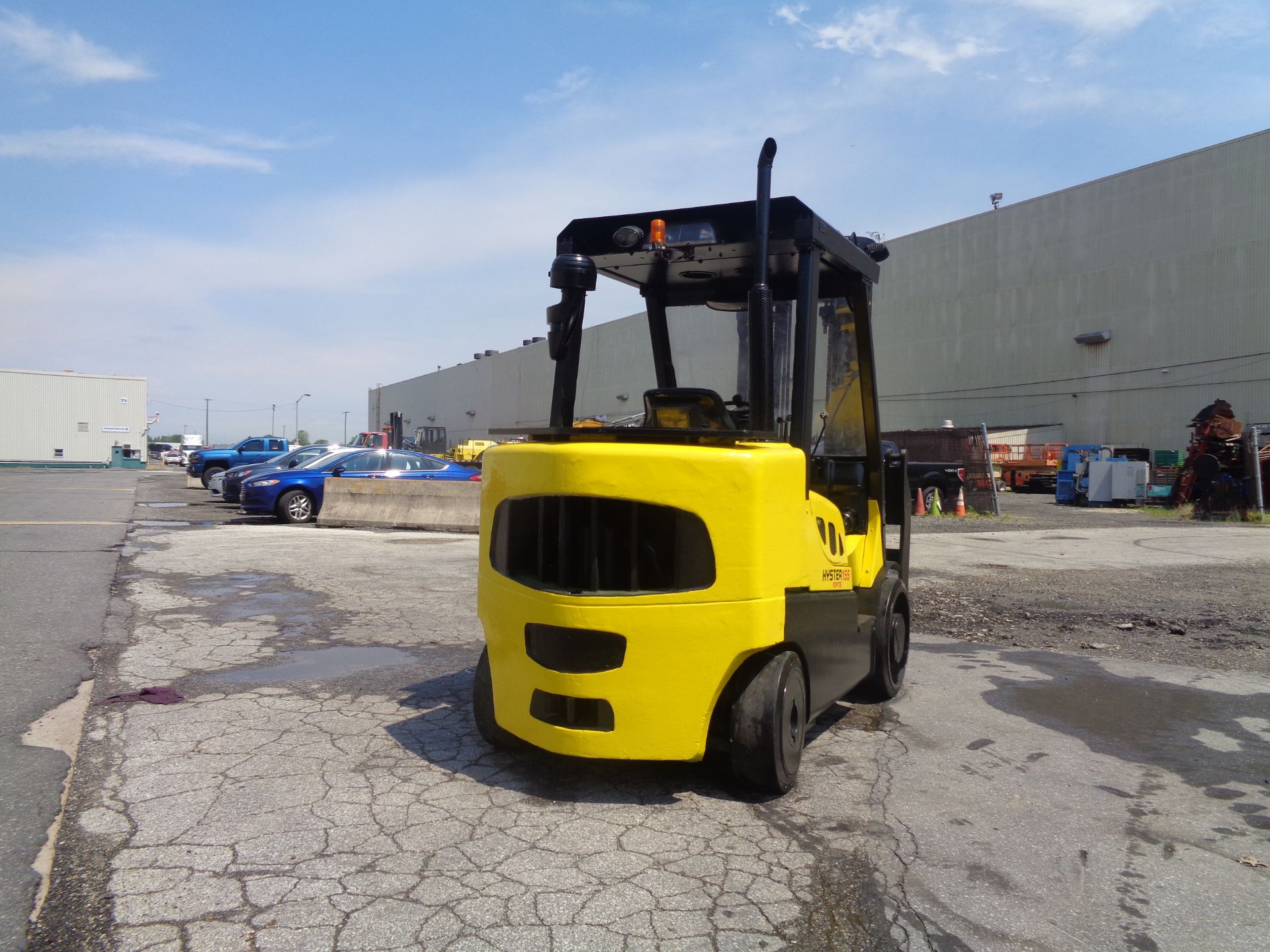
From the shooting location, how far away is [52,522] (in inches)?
659

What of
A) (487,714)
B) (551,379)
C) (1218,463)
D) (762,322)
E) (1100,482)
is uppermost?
(551,379)

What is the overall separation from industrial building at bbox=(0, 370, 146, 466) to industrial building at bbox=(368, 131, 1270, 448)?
47.8 meters

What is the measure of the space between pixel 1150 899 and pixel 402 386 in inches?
4301

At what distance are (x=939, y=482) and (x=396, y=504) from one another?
13.1 metres

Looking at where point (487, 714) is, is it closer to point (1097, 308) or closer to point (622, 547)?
point (622, 547)

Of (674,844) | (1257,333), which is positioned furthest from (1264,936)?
(1257,333)

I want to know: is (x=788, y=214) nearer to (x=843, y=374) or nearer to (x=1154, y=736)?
(x=843, y=374)

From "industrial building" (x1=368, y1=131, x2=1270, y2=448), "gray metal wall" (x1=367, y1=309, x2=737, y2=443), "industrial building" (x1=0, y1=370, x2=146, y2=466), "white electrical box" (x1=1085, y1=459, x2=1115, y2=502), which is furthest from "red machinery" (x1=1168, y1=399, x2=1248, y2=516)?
"industrial building" (x1=0, y1=370, x2=146, y2=466)

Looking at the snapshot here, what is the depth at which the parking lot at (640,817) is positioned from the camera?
3.07 metres

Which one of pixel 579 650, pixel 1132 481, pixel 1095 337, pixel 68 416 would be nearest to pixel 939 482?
pixel 1132 481

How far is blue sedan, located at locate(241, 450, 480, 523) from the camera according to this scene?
17.8 metres

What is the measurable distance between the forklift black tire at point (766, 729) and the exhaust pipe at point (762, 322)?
1.06 m

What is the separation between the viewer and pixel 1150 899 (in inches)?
131

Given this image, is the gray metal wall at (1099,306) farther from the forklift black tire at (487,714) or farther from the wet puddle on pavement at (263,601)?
the forklift black tire at (487,714)
